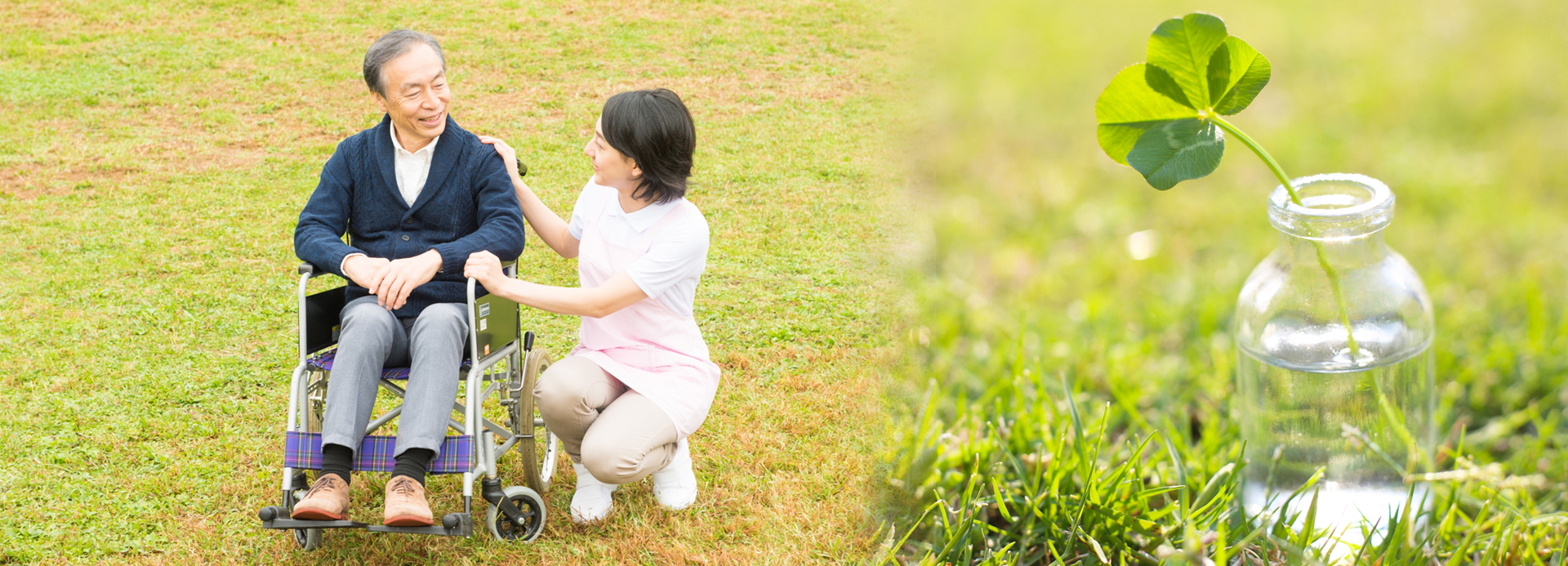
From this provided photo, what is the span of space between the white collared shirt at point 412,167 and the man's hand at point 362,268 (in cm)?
21

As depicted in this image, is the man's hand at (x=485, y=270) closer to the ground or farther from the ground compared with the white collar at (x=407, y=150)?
closer to the ground

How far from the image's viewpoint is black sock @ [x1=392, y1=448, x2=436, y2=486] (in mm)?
2320

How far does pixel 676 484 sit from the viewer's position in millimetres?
2639

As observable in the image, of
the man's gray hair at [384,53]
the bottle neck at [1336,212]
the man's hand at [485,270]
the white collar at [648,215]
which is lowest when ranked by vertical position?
the man's hand at [485,270]

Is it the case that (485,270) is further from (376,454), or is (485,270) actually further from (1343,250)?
(1343,250)

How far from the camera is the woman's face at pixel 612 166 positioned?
7.61ft

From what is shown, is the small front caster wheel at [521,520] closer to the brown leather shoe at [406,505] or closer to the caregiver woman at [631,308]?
the caregiver woman at [631,308]

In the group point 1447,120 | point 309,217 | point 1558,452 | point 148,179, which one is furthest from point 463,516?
point 148,179

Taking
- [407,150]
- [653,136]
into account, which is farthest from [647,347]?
[407,150]

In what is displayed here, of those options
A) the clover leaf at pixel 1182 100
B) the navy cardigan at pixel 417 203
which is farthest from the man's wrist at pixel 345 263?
the clover leaf at pixel 1182 100

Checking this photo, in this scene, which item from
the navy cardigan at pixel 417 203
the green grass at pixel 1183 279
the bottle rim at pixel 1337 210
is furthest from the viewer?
the navy cardigan at pixel 417 203

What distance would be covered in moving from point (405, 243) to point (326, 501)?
1.99ft

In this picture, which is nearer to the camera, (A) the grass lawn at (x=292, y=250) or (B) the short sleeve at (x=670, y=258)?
(B) the short sleeve at (x=670, y=258)

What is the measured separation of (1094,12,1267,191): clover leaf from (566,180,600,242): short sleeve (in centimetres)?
136
